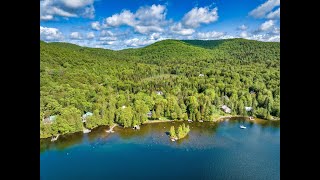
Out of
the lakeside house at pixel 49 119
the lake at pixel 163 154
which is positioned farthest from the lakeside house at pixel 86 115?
the lakeside house at pixel 49 119

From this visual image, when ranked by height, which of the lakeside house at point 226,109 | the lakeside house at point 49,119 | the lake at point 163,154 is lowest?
the lake at point 163,154

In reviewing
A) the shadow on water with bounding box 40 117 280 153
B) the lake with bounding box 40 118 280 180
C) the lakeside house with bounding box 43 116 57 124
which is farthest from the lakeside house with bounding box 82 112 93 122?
the lakeside house with bounding box 43 116 57 124

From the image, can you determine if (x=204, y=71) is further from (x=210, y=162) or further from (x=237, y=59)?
(x=210, y=162)

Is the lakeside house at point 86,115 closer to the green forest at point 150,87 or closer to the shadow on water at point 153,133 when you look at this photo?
the green forest at point 150,87

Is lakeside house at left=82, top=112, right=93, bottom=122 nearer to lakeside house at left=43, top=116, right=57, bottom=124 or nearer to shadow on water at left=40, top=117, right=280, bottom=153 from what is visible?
shadow on water at left=40, top=117, right=280, bottom=153

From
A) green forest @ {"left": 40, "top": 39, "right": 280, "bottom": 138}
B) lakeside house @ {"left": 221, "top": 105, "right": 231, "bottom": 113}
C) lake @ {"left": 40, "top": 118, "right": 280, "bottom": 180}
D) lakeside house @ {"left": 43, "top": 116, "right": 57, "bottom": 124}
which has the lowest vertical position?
lake @ {"left": 40, "top": 118, "right": 280, "bottom": 180}
